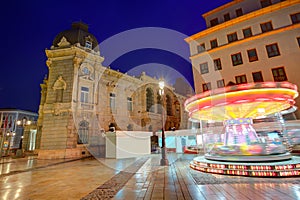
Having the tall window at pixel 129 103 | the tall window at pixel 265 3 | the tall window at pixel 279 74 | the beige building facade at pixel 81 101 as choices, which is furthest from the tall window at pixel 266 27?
the tall window at pixel 129 103

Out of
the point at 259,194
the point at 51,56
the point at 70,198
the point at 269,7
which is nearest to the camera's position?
the point at 259,194

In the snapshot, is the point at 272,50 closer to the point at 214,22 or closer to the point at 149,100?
the point at 214,22

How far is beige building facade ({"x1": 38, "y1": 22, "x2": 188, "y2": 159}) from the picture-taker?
15664 mm

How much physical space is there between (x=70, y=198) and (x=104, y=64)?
737 inches

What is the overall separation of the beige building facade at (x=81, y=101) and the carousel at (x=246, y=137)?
18.6 feet

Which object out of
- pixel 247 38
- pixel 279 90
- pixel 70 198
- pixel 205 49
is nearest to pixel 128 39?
pixel 205 49

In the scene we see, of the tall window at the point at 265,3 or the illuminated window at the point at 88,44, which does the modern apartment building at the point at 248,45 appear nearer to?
the tall window at the point at 265,3

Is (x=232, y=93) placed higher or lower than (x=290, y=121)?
higher

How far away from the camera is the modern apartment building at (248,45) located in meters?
14.5

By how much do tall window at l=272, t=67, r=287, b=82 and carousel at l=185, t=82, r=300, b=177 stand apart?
9.17m

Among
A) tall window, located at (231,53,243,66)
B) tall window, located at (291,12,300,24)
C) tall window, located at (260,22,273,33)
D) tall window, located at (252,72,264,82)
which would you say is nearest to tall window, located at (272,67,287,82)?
tall window, located at (252,72,264,82)

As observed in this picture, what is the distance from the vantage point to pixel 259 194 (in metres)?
3.97

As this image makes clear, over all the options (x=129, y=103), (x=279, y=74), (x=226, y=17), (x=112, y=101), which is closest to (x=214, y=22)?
(x=226, y=17)

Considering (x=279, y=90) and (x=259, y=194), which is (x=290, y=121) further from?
(x=259, y=194)
